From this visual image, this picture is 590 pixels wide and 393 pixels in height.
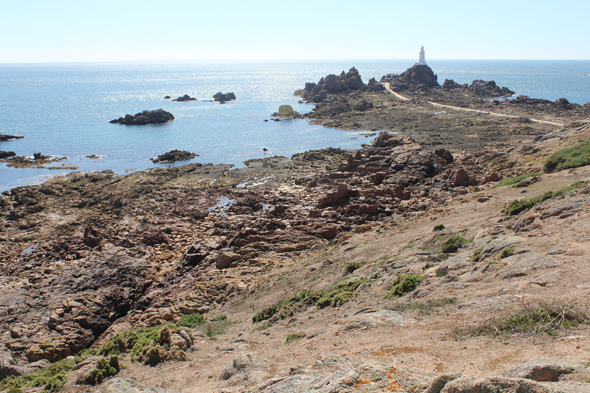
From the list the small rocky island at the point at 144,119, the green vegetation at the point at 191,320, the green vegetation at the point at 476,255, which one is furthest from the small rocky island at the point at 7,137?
the green vegetation at the point at 476,255

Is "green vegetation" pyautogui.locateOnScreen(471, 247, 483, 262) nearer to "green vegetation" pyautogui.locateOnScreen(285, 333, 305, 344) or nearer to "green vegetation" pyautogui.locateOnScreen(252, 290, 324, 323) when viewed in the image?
"green vegetation" pyautogui.locateOnScreen(252, 290, 324, 323)

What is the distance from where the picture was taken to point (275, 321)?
1468cm

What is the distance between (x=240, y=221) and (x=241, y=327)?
54.5 feet

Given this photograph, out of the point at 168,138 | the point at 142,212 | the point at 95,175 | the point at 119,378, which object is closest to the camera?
the point at 119,378

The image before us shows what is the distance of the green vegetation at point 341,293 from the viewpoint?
47.2 feet

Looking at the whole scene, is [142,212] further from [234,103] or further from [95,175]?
[234,103]

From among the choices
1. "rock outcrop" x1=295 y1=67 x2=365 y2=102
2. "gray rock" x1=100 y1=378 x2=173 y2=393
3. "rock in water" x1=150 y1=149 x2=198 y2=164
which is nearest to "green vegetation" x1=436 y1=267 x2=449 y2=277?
"gray rock" x1=100 y1=378 x2=173 y2=393

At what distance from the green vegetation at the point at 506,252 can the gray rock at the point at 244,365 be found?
8530 millimetres

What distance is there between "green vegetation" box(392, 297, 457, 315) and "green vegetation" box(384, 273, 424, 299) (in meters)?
1.14

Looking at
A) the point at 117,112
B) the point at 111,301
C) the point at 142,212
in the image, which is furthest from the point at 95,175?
the point at 117,112

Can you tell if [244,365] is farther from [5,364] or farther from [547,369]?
[5,364]

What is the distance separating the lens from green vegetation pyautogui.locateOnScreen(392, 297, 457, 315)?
35.8ft

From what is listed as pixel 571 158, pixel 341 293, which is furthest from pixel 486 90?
pixel 341 293

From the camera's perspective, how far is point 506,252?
1262 centimetres
